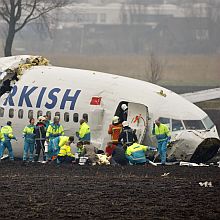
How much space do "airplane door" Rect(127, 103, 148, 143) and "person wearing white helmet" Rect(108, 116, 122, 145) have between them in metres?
0.73

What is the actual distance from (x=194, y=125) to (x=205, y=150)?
95cm

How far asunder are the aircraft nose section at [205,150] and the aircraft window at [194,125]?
0.63 meters

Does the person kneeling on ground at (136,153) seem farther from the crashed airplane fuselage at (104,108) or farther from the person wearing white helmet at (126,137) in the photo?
the crashed airplane fuselage at (104,108)

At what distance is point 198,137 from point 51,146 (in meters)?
5.07

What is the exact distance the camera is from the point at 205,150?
34.3 m

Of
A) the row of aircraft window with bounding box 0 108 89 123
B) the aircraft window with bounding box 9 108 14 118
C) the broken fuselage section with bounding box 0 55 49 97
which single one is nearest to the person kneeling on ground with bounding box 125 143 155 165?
the row of aircraft window with bounding box 0 108 89 123

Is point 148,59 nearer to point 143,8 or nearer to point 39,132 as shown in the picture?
point 143,8

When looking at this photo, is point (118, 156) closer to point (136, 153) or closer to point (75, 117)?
point (136, 153)

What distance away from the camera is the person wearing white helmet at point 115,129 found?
3369cm

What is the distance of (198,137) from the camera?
112 feet

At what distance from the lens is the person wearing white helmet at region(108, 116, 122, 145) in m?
33.7

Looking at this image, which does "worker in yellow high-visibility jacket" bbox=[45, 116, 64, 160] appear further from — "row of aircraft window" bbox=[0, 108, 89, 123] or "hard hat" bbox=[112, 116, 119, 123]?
"hard hat" bbox=[112, 116, 119, 123]

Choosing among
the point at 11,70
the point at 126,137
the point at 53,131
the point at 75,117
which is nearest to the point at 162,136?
the point at 126,137

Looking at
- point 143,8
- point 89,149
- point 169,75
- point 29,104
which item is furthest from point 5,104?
point 143,8
